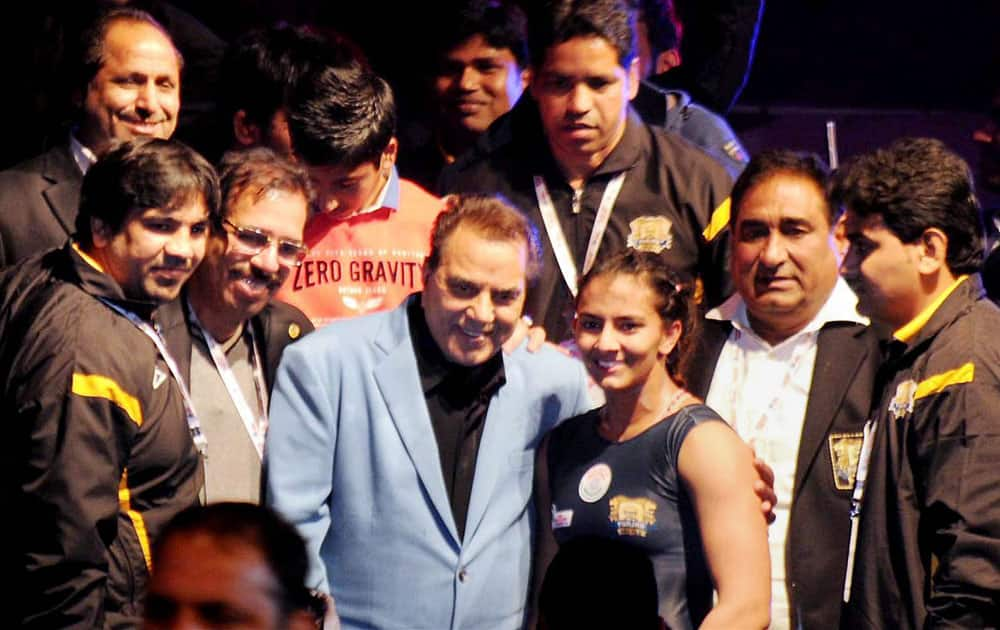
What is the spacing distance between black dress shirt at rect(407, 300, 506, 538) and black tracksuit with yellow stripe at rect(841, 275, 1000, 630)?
40.0 inches

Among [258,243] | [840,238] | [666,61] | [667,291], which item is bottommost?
[667,291]

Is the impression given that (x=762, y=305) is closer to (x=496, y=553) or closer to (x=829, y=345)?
(x=829, y=345)

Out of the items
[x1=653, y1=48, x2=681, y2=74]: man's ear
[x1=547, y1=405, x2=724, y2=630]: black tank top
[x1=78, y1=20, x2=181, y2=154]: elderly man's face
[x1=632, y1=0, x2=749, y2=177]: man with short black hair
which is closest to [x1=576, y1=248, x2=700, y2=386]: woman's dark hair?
[x1=547, y1=405, x2=724, y2=630]: black tank top

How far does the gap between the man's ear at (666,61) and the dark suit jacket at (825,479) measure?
1.77m

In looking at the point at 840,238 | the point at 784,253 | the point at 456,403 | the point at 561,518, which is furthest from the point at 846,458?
the point at 456,403

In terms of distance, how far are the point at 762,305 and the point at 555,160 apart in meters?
0.87

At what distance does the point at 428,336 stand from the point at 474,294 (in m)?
0.18

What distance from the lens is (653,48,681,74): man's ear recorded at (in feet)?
20.1

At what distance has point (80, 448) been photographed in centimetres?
378

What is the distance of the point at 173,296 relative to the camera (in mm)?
4164

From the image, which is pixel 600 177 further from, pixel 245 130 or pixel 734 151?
pixel 245 130

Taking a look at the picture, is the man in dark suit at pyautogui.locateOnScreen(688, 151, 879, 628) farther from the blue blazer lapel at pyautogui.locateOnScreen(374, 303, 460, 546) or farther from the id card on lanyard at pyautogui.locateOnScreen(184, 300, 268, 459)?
the id card on lanyard at pyautogui.locateOnScreen(184, 300, 268, 459)

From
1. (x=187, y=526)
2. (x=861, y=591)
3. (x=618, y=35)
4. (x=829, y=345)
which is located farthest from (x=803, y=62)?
(x=187, y=526)

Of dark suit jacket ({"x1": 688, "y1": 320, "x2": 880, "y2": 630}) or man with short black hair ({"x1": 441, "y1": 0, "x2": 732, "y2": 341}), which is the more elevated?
man with short black hair ({"x1": 441, "y1": 0, "x2": 732, "y2": 341})
